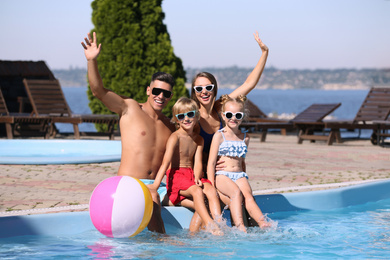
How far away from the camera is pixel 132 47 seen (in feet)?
65.2

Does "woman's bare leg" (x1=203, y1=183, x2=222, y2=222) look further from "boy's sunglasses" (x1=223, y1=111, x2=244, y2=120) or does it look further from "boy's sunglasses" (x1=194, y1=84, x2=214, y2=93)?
"boy's sunglasses" (x1=194, y1=84, x2=214, y2=93)

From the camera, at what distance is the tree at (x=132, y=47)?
19.8 m

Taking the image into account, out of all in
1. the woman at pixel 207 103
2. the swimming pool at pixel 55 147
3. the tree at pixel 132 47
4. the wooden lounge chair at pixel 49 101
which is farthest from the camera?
the tree at pixel 132 47

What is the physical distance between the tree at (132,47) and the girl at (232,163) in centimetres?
1365

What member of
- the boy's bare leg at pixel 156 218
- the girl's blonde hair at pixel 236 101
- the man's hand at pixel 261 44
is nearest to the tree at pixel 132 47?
the man's hand at pixel 261 44

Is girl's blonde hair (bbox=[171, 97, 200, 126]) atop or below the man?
atop

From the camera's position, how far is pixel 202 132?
6.18 m

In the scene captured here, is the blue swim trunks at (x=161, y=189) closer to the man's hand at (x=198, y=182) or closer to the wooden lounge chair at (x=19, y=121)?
the man's hand at (x=198, y=182)

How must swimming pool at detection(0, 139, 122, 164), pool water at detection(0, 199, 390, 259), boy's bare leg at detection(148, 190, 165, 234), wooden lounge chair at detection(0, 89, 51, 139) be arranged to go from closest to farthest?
pool water at detection(0, 199, 390, 259)
boy's bare leg at detection(148, 190, 165, 234)
swimming pool at detection(0, 139, 122, 164)
wooden lounge chair at detection(0, 89, 51, 139)

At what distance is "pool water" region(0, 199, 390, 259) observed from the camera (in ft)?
17.1

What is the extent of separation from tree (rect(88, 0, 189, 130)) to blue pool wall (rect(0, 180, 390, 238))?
40.5 feet

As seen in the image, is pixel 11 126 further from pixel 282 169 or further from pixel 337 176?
pixel 337 176

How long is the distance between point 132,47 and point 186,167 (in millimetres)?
14489

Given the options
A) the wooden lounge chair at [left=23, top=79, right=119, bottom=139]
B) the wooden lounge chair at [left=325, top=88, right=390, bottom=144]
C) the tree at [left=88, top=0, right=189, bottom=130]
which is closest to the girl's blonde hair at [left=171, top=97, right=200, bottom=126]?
the wooden lounge chair at [left=23, top=79, right=119, bottom=139]
